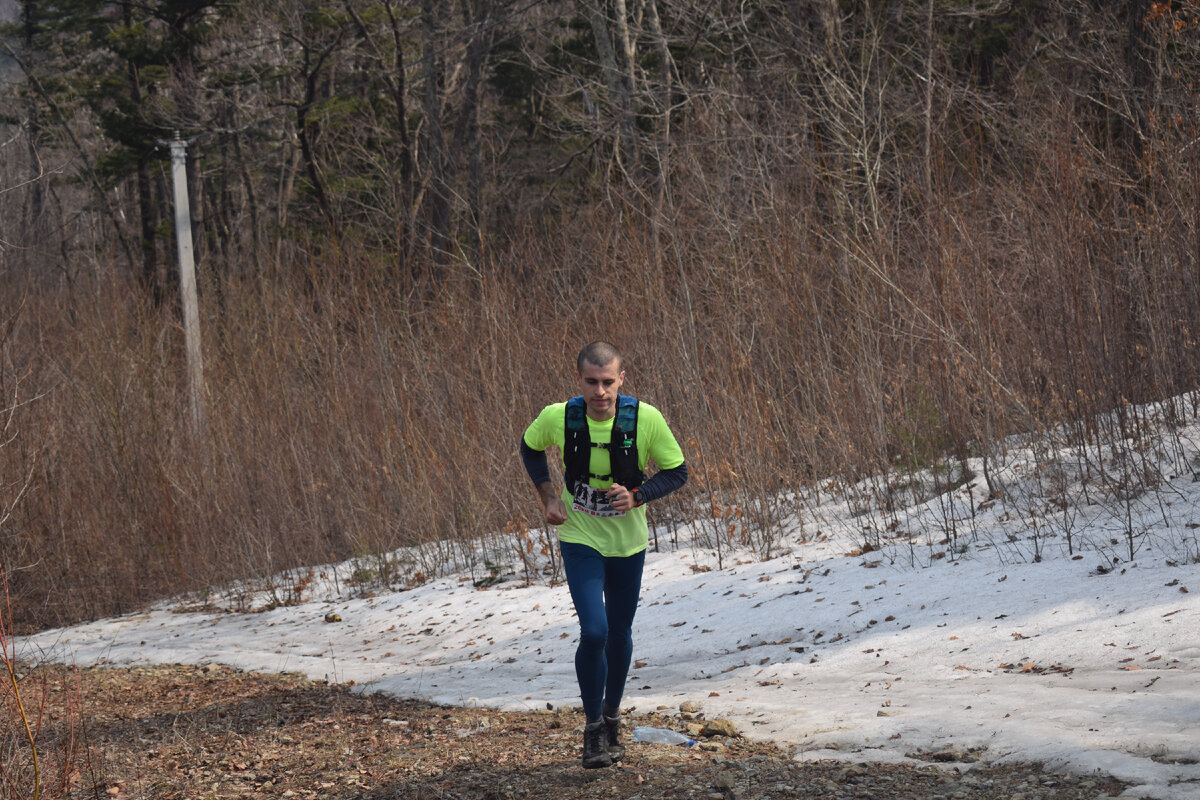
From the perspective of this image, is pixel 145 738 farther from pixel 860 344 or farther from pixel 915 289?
pixel 915 289

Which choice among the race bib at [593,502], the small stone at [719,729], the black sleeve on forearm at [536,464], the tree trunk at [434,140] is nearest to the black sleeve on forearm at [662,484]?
the race bib at [593,502]

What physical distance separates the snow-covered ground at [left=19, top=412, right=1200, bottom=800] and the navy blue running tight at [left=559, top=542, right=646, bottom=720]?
3.30 ft

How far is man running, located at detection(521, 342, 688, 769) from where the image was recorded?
4.75 meters

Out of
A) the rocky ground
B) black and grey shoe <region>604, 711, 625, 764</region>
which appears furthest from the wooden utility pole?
black and grey shoe <region>604, 711, 625, 764</region>

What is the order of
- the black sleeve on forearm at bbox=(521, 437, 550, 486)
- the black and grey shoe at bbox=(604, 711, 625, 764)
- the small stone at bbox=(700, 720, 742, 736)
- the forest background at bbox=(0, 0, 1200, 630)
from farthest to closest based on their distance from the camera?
A: the forest background at bbox=(0, 0, 1200, 630) → the small stone at bbox=(700, 720, 742, 736) → the black and grey shoe at bbox=(604, 711, 625, 764) → the black sleeve on forearm at bbox=(521, 437, 550, 486)

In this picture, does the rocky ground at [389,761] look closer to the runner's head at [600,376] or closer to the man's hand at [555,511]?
the man's hand at [555,511]

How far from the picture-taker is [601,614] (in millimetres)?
4773

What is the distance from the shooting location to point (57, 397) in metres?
15.5

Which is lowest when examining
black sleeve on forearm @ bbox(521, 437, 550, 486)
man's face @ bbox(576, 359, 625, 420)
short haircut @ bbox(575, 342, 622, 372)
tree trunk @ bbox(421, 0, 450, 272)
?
black sleeve on forearm @ bbox(521, 437, 550, 486)

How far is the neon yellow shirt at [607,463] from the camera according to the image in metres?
4.82

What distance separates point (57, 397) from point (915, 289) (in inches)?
436

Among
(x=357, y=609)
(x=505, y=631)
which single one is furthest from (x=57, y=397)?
(x=505, y=631)

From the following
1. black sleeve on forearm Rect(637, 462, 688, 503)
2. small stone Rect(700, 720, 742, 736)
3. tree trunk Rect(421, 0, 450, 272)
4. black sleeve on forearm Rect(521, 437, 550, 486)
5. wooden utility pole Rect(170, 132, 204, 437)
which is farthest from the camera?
tree trunk Rect(421, 0, 450, 272)

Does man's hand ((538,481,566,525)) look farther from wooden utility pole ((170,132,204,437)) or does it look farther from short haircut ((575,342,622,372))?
wooden utility pole ((170,132,204,437))
